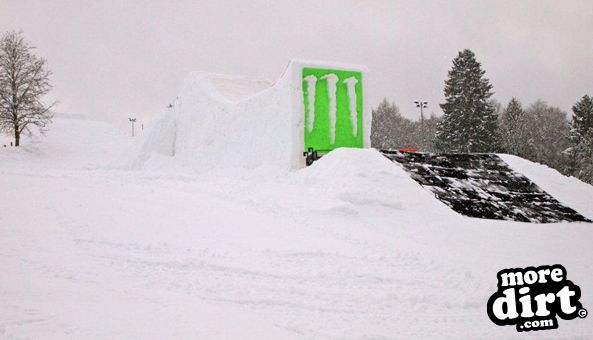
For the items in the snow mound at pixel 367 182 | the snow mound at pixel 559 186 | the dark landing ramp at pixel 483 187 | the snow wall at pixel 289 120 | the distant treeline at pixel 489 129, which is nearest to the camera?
the snow mound at pixel 367 182

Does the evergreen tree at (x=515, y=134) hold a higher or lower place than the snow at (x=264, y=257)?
higher

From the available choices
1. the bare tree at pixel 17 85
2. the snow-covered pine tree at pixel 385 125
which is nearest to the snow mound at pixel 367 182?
the bare tree at pixel 17 85

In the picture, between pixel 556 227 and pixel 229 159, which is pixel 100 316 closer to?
pixel 556 227

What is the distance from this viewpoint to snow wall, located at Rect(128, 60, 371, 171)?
1312 cm

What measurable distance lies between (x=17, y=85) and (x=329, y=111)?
21.2 m

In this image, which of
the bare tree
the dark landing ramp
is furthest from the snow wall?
the bare tree

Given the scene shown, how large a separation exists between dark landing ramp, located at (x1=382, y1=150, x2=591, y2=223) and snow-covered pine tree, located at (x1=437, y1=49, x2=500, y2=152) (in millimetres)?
20811

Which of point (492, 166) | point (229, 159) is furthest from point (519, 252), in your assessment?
point (229, 159)

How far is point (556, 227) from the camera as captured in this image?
8547 mm

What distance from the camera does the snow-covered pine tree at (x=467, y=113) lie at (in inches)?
1265

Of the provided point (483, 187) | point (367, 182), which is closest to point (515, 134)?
point (483, 187)

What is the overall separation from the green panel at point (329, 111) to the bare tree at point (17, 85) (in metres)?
20.1

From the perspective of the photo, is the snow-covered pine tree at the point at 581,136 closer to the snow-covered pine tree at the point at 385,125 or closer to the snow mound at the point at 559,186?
the snow-covered pine tree at the point at 385,125

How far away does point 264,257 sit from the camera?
539 centimetres
